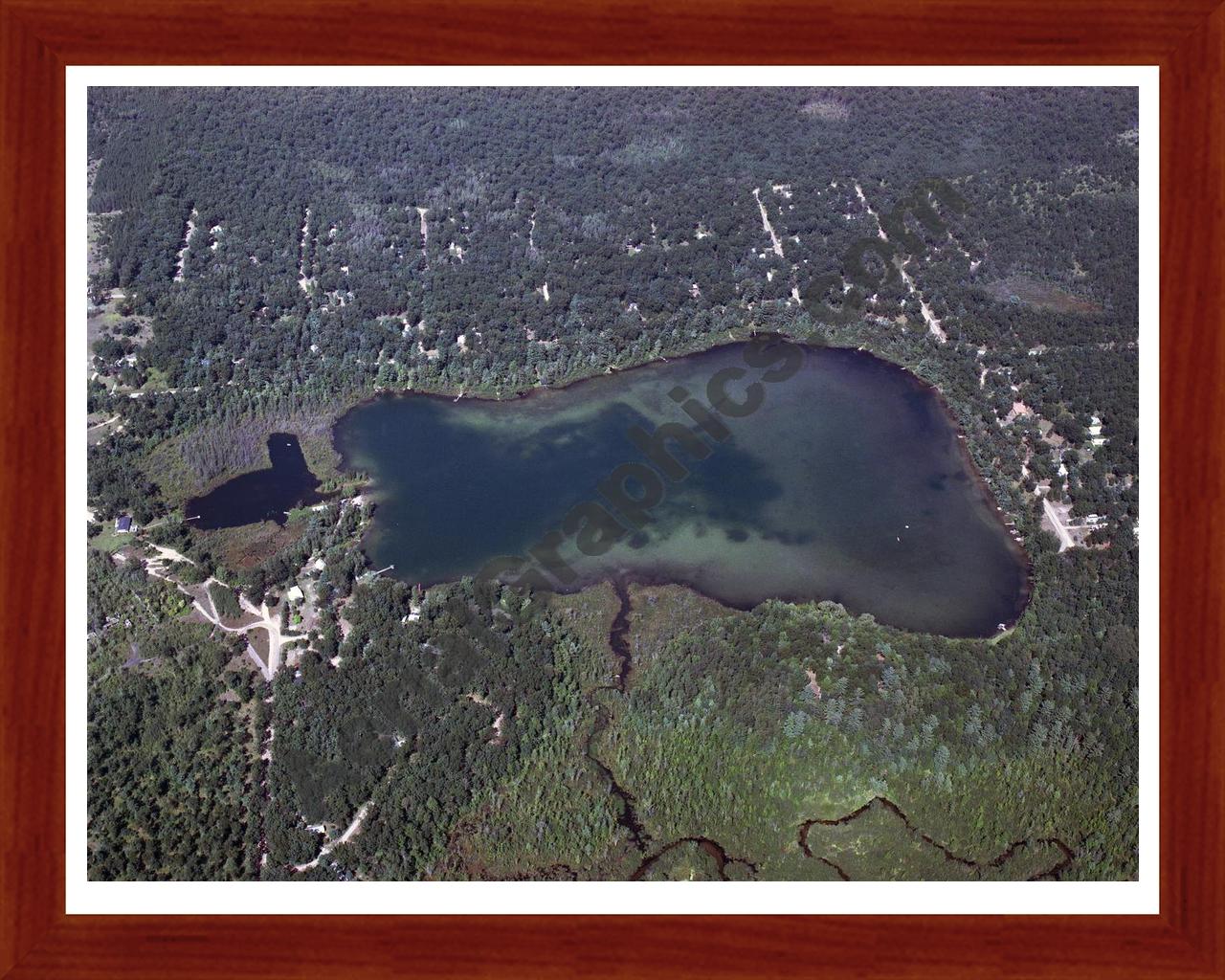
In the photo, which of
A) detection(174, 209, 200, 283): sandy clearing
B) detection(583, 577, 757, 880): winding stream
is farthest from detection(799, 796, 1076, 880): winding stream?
detection(174, 209, 200, 283): sandy clearing

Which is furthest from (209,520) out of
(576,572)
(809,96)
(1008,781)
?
(809,96)

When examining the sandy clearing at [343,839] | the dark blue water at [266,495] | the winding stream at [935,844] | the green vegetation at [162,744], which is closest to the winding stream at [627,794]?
the winding stream at [935,844]

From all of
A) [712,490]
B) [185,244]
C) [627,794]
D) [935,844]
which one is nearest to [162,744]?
[627,794]

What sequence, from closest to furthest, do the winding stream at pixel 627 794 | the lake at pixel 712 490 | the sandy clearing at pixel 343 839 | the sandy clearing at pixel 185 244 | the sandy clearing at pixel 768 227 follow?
the sandy clearing at pixel 343 839 → the winding stream at pixel 627 794 → the lake at pixel 712 490 → the sandy clearing at pixel 185 244 → the sandy clearing at pixel 768 227

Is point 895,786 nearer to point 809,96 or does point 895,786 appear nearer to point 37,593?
point 37,593

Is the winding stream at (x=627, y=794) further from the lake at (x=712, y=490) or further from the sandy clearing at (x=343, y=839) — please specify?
the sandy clearing at (x=343, y=839)

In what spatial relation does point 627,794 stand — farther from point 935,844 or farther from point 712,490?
point 712,490
